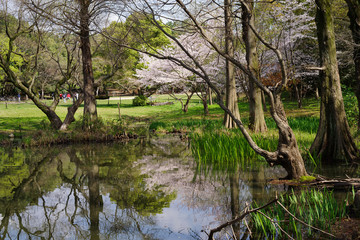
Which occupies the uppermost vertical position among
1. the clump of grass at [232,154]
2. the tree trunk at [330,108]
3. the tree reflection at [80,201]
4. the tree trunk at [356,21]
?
the tree trunk at [356,21]

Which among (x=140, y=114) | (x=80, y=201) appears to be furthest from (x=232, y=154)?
(x=140, y=114)

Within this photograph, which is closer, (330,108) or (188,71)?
(330,108)

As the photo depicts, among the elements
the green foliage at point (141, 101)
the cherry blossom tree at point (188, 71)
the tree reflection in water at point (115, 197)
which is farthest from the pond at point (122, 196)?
the green foliage at point (141, 101)

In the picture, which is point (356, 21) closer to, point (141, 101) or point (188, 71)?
point (188, 71)

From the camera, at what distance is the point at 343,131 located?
798 centimetres

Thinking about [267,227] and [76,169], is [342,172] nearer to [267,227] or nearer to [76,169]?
[267,227]

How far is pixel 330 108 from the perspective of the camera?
808 centimetres

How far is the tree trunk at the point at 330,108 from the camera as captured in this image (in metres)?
7.99

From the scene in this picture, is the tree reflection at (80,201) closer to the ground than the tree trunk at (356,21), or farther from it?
closer to the ground

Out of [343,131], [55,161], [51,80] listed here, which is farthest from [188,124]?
[51,80]

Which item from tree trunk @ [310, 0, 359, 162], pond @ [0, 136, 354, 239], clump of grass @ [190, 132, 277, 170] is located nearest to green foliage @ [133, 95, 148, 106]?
pond @ [0, 136, 354, 239]

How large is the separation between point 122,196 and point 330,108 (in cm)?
492

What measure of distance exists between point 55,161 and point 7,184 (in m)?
3.16

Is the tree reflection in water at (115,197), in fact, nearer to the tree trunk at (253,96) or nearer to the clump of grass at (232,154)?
the clump of grass at (232,154)
